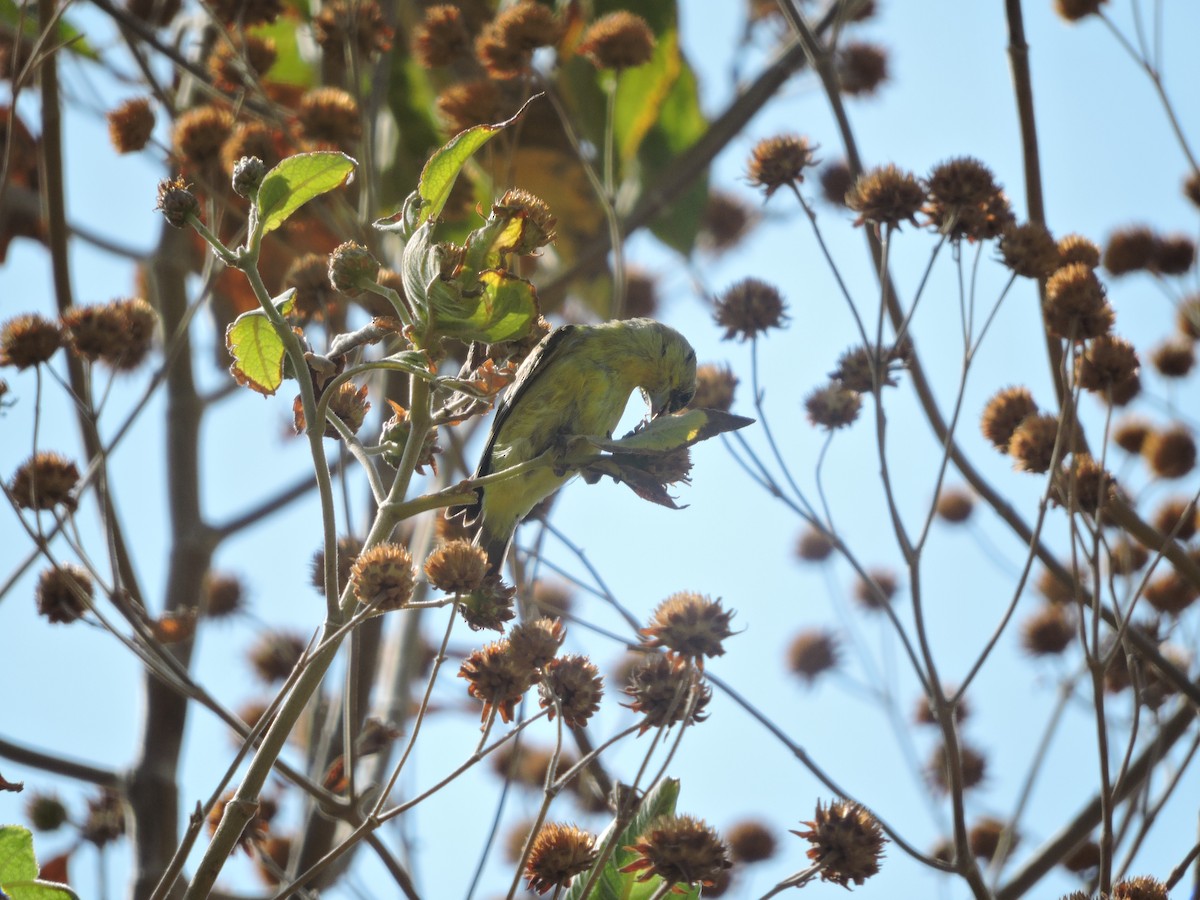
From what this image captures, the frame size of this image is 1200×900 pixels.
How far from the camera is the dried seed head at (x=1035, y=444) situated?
362cm

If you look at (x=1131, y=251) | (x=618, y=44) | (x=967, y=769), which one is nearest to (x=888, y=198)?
(x=618, y=44)

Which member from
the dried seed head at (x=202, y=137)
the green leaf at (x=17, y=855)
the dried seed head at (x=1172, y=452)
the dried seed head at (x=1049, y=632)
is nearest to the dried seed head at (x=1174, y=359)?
the dried seed head at (x=1172, y=452)

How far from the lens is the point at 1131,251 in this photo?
17.8 ft

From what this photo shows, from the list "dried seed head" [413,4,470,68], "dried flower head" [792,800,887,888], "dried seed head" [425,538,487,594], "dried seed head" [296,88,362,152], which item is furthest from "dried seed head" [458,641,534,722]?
"dried seed head" [413,4,470,68]

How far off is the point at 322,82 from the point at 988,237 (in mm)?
3293

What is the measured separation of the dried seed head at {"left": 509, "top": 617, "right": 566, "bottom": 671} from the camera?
250 centimetres

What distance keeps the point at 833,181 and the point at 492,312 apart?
12.9 ft

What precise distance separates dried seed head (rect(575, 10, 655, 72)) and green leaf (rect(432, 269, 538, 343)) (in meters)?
2.70

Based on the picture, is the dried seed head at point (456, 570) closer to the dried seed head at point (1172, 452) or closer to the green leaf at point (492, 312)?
the green leaf at point (492, 312)

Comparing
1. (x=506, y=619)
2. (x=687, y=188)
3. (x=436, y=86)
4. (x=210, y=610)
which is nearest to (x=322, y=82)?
(x=436, y=86)

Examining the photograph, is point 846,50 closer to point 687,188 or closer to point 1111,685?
point 687,188

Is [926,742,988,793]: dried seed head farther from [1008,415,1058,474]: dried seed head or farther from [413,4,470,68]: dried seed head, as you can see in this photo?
[413,4,470,68]: dried seed head

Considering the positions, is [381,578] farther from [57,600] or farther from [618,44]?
[618,44]

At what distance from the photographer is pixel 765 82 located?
554 cm
